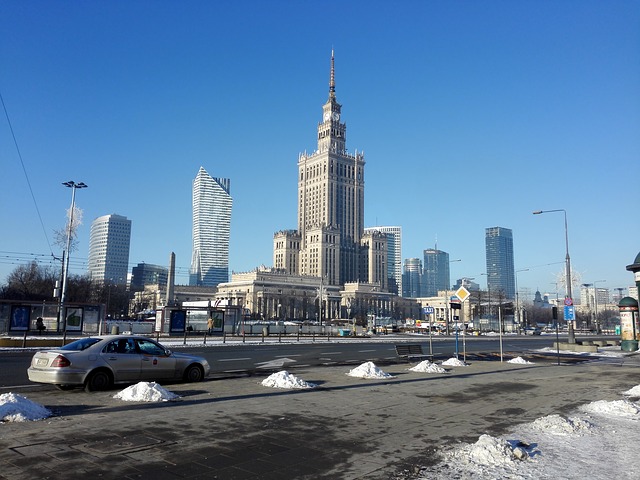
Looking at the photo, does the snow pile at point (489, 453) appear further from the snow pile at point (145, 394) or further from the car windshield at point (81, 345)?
the car windshield at point (81, 345)

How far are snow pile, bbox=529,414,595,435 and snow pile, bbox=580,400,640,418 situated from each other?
1.78 meters

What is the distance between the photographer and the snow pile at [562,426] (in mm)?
8692

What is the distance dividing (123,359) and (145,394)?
2.72 meters

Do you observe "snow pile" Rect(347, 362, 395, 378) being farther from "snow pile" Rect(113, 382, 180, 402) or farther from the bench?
the bench

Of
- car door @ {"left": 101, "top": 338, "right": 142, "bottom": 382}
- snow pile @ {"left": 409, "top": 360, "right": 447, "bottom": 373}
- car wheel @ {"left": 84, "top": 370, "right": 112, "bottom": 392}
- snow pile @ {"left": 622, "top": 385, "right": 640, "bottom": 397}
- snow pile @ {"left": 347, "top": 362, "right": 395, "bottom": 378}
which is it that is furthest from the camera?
snow pile @ {"left": 409, "top": 360, "right": 447, "bottom": 373}

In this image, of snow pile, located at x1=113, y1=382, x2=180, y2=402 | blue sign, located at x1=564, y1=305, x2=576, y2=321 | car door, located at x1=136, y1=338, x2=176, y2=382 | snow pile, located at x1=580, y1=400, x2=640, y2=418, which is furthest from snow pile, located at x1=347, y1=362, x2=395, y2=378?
blue sign, located at x1=564, y1=305, x2=576, y2=321

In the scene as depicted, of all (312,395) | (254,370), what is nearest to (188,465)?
(312,395)

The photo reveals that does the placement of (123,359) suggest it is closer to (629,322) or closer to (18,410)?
(18,410)

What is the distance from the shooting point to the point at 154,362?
47.1 ft

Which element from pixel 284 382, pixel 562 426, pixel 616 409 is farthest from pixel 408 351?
pixel 562 426

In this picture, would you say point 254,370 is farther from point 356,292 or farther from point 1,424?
point 356,292

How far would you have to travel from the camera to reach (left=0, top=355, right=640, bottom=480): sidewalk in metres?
6.50

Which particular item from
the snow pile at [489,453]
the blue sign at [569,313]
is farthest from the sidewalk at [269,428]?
the blue sign at [569,313]

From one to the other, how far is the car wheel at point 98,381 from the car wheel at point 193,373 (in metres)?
2.46
